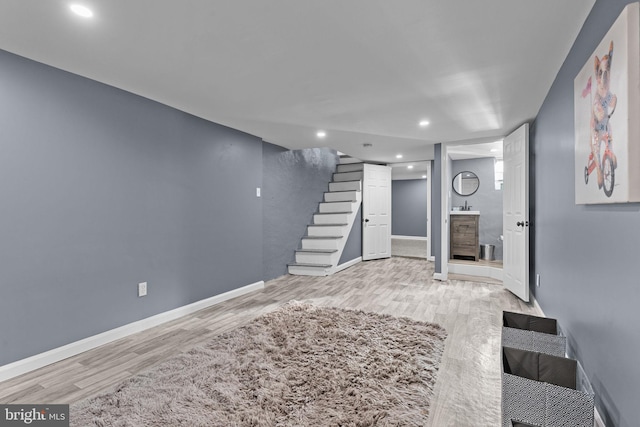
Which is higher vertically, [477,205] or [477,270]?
[477,205]

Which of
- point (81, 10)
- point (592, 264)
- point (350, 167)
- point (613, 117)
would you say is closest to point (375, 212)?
point (350, 167)

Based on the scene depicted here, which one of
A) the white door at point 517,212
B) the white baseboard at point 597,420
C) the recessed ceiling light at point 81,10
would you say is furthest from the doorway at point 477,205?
the recessed ceiling light at point 81,10

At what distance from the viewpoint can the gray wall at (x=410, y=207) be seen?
10.0m

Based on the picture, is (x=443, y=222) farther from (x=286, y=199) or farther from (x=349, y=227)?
(x=286, y=199)

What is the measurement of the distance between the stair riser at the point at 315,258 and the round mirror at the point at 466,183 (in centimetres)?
323

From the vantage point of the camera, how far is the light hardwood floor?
1846mm

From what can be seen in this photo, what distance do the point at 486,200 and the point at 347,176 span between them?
2.94 metres

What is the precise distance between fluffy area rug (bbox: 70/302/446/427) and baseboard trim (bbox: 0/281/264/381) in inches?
29.8

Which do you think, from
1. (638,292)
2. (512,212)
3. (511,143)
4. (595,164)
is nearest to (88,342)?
(638,292)

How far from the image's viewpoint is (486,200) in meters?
6.38

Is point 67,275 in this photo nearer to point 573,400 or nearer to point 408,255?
point 573,400

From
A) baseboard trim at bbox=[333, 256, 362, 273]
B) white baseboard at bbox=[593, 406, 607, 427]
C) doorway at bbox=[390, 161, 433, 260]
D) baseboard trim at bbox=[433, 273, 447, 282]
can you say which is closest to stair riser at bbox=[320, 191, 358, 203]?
baseboard trim at bbox=[333, 256, 362, 273]

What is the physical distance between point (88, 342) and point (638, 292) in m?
3.43

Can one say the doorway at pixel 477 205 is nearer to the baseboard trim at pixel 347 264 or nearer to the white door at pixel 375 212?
the white door at pixel 375 212
